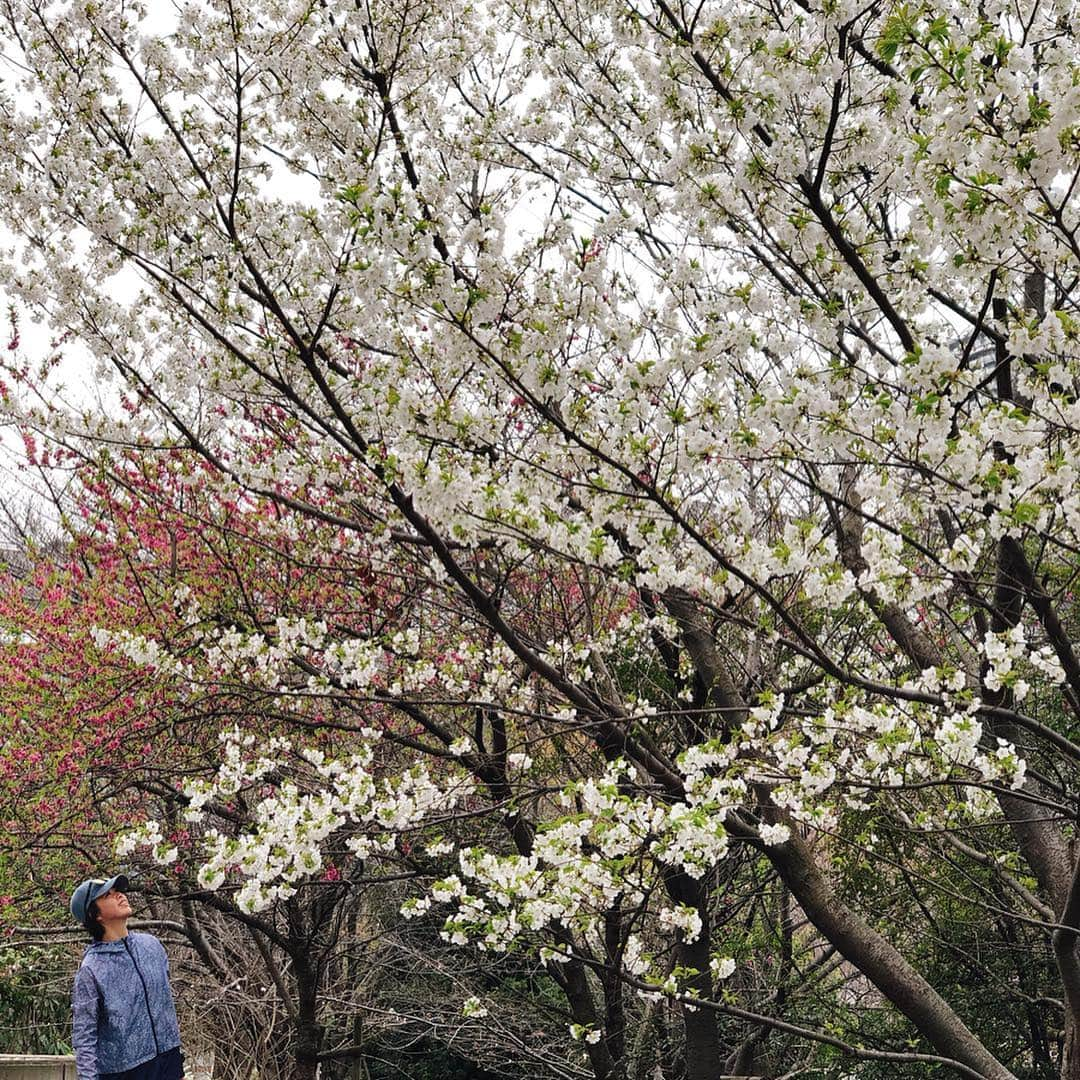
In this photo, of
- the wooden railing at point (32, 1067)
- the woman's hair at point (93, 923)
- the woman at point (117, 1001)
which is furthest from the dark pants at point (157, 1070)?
the wooden railing at point (32, 1067)

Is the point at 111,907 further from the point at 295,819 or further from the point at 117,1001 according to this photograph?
the point at 295,819

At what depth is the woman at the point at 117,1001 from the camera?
394 cm

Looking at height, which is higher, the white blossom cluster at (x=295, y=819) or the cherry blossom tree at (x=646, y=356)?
the cherry blossom tree at (x=646, y=356)

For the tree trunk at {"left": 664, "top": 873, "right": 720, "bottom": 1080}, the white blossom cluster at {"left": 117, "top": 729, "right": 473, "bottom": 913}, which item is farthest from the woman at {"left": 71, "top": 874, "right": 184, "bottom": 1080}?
the tree trunk at {"left": 664, "top": 873, "right": 720, "bottom": 1080}

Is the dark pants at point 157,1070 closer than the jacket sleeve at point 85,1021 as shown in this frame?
No

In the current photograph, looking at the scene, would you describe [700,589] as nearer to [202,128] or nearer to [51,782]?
[202,128]

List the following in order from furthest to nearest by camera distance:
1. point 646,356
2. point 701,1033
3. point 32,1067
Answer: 1. point 32,1067
2. point 701,1033
3. point 646,356

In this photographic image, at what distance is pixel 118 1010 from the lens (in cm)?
401

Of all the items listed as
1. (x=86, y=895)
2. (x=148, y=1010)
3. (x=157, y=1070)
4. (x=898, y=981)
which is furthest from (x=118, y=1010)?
(x=898, y=981)

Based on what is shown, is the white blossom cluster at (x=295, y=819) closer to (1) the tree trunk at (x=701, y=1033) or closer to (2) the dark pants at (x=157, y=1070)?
(2) the dark pants at (x=157, y=1070)

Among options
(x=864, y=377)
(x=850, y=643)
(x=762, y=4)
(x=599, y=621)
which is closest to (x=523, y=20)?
(x=762, y=4)

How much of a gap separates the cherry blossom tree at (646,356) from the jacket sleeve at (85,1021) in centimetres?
62

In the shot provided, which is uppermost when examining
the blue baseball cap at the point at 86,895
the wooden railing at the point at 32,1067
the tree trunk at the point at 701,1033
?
the blue baseball cap at the point at 86,895

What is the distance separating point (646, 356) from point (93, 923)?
10.3 feet
